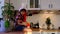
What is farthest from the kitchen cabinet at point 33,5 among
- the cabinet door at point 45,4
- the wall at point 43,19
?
the wall at point 43,19

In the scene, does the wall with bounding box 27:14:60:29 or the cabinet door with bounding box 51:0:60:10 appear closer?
the cabinet door with bounding box 51:0:60:10

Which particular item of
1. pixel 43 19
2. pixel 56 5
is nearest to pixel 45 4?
pixel 56 5

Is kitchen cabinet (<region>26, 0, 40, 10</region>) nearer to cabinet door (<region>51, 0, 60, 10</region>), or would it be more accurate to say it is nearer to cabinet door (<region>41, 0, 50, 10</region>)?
cabinet door (<region>41, 0, 50, 10</region>)

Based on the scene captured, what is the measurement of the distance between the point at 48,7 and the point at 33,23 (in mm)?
772

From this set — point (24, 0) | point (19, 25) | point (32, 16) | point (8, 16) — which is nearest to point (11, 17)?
point (8, 16)

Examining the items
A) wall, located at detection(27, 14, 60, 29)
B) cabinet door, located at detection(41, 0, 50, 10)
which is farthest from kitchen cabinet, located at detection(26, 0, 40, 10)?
wall, located at detection(27, 14, 60, 29)

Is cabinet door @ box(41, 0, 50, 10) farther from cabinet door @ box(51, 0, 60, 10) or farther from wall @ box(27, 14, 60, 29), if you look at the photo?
wall @ box(27, 14, 60, 29)

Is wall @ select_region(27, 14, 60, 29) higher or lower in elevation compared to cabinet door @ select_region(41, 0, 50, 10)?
lower

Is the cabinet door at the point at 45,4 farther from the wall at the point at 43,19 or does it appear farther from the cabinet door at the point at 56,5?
the wall at the point at 43,19

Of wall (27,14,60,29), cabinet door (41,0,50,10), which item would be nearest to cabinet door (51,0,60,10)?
cabinet door (41,0,50,10)

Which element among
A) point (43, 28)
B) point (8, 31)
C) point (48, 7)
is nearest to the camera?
point (8, 31)

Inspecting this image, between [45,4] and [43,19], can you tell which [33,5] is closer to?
[45,4]

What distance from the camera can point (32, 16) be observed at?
15.1ft

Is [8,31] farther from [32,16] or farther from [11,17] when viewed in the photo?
[32,16]
